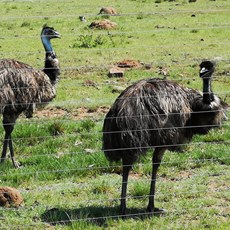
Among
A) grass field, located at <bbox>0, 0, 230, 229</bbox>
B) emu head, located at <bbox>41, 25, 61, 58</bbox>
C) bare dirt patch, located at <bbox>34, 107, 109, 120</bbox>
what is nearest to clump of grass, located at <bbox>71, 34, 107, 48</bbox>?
grass field, located at <bbox>0, 0, 230, 229</bbox>

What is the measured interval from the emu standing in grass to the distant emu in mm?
1936

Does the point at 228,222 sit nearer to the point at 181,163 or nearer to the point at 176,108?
the point at 176,108

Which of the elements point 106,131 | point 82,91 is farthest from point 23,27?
point 106,131

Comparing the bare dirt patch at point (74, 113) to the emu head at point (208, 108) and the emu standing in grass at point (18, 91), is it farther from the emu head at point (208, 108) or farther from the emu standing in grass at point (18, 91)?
the emu head at point (208, 108)

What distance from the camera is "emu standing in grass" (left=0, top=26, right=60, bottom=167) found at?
7.78 m

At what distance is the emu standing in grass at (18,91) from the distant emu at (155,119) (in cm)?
194

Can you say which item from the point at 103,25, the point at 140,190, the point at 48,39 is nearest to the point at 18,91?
the point at 48,39

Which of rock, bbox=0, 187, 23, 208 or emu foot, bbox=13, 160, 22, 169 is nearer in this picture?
rock, bbox=0, 187, 23, 208

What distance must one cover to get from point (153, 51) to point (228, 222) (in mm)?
9969

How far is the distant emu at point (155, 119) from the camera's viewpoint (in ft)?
19.8

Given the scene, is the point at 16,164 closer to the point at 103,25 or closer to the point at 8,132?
the point at 8,132

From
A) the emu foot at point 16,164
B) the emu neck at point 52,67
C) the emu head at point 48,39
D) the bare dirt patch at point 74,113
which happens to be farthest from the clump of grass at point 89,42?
the emu foot at point 16,164

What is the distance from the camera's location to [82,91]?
1173 cm

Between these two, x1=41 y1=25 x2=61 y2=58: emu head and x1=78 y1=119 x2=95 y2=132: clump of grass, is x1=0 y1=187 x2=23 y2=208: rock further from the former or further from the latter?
x1=41 y1=25 x2=61 y2=58: emu head
